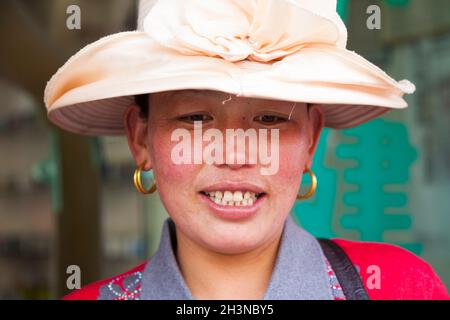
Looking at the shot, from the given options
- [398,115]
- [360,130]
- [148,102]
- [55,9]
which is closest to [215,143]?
[148,102]

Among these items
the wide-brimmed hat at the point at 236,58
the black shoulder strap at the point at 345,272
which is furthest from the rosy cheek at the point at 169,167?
the black shoulder strap at the point at 345,272

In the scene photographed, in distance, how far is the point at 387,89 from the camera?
1222 mm

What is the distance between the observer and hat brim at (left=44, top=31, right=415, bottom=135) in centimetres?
108

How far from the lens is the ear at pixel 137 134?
132cm

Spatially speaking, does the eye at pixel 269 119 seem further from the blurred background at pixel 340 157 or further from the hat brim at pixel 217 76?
the blurred background at pixel 340 157

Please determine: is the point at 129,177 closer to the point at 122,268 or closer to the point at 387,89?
the point at 122,268

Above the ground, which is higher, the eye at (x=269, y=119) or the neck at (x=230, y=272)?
the eye at (x=269, y=119)

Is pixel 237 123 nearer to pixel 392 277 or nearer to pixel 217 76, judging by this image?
pixel 217 76

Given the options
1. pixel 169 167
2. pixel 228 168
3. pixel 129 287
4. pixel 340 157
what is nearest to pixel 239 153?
pixel 228 168

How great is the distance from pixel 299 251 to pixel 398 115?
4.22 feet

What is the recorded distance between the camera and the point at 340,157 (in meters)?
2.34

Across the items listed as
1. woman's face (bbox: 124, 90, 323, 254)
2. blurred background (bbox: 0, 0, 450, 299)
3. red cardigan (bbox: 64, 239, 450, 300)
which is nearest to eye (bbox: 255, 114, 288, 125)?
woman's face (bbox: 124, 90, 323, 254)

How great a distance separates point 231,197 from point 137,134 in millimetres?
285

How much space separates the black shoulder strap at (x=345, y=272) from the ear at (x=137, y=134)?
0.40m
